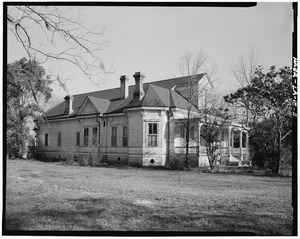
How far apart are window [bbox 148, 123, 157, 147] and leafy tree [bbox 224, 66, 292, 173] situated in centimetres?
454

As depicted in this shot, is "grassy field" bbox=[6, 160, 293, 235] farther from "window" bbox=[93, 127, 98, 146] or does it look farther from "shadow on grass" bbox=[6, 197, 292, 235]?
"window" bbox=[93, 127, 98, 146]

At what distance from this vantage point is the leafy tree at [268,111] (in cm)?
1042

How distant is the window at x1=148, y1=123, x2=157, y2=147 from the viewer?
15.5 metres

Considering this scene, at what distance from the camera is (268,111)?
11133 mm

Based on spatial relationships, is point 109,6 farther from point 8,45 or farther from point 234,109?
point 234,109

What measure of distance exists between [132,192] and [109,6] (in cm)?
412

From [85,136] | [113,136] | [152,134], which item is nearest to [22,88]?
[85,136]

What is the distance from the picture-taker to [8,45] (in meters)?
5.03

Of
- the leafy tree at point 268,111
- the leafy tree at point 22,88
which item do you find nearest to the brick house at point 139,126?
the leafy tree at point 268,111

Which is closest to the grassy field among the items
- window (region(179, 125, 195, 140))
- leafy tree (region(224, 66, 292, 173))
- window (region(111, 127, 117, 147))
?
leafy tree (region(224, 66, 292, 173))

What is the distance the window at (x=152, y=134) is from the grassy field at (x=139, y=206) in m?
7.05

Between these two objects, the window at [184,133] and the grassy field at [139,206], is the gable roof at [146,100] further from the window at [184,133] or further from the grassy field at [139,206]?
the grassy field at [139,206]

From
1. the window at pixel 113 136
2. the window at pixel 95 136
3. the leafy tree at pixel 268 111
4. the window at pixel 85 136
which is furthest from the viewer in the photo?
the window at pixel 113 136

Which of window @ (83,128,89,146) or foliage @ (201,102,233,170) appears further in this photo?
window @ (83,128,89,146)
